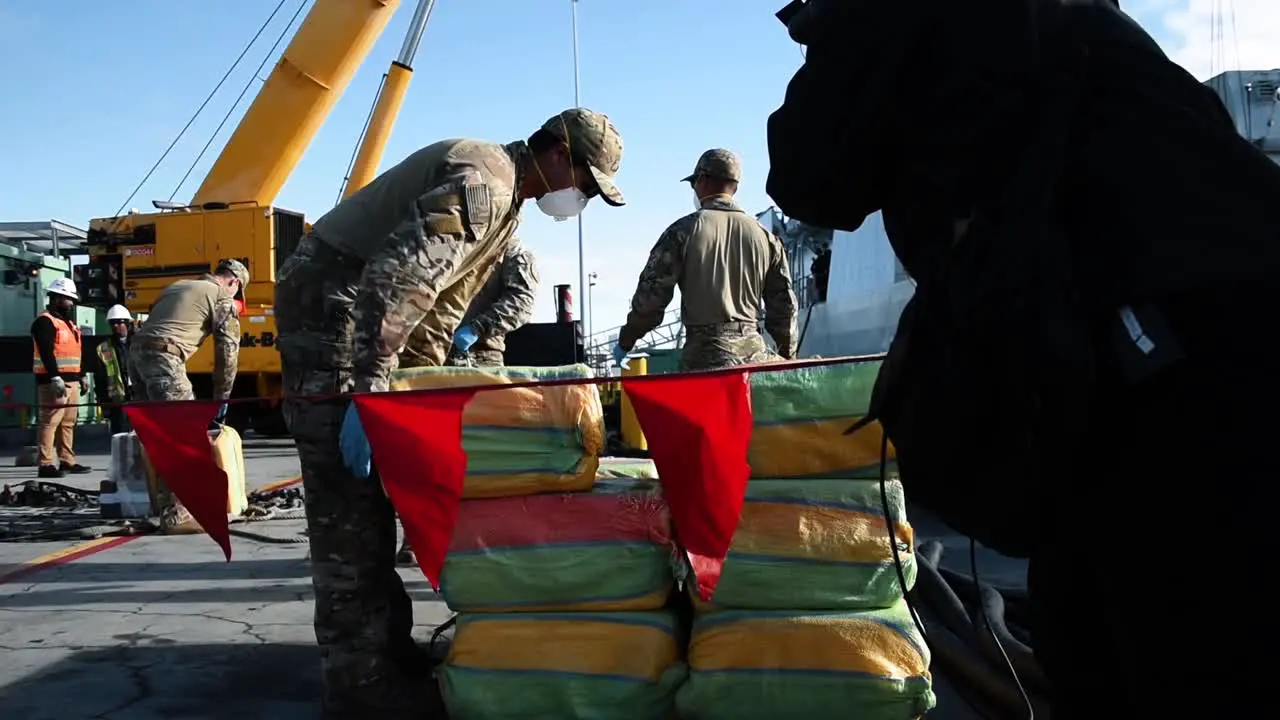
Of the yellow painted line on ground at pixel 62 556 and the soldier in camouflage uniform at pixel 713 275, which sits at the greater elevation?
the soldier in camouflage uniform at pixel 713 275

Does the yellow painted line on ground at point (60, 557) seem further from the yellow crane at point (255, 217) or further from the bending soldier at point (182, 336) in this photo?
the yellow crane at point (255, 217)

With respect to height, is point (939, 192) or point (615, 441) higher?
point (939, 192)

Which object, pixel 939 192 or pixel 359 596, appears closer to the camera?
pixel 939 192

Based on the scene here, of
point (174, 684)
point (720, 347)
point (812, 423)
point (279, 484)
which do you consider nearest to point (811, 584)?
point (812, 423)

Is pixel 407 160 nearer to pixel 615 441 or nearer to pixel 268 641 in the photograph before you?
pixel 268 641

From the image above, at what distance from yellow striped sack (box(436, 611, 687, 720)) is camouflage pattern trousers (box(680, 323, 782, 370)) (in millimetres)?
2259

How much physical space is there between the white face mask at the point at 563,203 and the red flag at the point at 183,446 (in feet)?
4.01

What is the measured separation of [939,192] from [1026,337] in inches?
9.7

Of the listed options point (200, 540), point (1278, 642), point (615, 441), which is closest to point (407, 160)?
point (1278, 642)

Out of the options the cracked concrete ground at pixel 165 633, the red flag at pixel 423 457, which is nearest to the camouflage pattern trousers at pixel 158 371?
the cracked concrete ground at pixel 165 633

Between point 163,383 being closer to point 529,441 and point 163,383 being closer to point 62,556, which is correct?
point 62,556

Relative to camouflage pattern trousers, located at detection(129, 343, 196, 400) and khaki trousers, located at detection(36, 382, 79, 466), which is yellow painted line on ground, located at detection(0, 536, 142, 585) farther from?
khaki trousers, located at detection(36, 382, 79, 466)

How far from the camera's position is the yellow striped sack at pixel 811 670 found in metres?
2.57

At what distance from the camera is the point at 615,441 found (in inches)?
371
